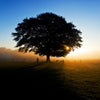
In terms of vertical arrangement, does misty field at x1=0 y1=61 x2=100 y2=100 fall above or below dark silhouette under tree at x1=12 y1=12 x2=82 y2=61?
below

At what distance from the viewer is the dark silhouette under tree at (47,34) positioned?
39.1m

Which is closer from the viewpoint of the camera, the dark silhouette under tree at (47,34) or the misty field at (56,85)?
the misty field at (56,85)

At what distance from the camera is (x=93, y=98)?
335 inches

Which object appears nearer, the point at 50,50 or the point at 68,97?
the point at 68,97

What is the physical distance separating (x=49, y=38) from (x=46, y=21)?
5537 millimetres

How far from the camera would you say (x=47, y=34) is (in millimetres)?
39938

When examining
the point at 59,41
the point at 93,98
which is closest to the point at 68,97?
the point at 93,98

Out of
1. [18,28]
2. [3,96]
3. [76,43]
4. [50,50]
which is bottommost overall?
[3,96]

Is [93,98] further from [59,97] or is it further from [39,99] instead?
[39,99]

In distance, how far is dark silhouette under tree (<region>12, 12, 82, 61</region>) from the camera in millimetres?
39062

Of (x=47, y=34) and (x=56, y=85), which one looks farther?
(x=47, y=34)

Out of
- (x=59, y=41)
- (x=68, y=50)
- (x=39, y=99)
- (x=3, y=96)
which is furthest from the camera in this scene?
(x=68, y=50)

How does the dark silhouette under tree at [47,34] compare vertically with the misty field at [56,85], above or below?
above

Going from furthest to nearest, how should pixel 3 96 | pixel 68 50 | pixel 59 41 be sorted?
pixel 68 50, pixel 59 41, pixel 3 96
